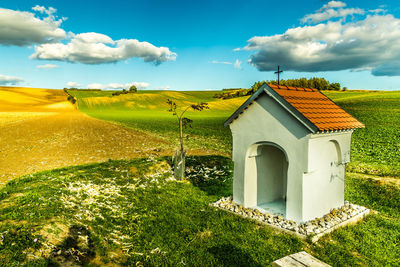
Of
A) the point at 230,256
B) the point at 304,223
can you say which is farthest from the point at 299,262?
the point at 304,223

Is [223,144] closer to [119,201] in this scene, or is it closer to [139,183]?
[139,183]

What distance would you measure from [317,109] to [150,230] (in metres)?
6.97

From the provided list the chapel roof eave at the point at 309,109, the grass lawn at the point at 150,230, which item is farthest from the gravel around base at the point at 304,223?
the chapel roof eave at the point at 309,109

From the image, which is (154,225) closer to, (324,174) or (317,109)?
(324,174)

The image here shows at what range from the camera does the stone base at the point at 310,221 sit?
7875mm

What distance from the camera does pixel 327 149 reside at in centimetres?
886

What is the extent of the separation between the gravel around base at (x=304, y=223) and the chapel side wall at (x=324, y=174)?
217 mm

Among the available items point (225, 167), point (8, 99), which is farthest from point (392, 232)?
point (8, 99)

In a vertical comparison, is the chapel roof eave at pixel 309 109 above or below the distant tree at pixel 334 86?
below

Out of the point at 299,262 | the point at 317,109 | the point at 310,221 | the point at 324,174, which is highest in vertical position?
the point at 317,109

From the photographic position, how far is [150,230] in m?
8.28

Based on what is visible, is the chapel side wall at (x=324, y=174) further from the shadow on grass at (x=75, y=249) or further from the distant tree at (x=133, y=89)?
the distant tree at (x=133, y=89)

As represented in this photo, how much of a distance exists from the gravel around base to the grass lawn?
0.33 metres

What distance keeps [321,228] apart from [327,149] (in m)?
2.61
